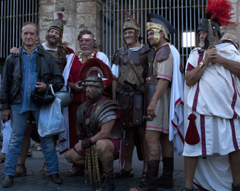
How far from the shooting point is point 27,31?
4047 millimetres

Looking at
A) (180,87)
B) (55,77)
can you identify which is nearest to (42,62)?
(55,77)

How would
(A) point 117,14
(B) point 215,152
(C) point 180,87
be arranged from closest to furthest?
(B) point 215,152 < (C) point 180,87 < (A) point 117,14

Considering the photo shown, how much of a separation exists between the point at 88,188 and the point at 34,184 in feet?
2.28

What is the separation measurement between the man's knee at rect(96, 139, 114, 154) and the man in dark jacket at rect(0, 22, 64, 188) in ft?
2.34

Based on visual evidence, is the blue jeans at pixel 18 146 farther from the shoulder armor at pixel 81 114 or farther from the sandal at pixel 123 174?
the sandal at pixel 123 174

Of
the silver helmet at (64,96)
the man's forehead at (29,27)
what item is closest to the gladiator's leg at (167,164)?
the silver helmet at (64,96)

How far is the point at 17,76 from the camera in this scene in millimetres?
3912

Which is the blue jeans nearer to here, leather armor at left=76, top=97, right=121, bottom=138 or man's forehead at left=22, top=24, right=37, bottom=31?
leather armor at left=76, top=97, right=121, bottom=138

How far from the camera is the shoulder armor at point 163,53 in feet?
12.1

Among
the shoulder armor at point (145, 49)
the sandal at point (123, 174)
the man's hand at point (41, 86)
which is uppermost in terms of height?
the shoulder armor at point (145, 49)

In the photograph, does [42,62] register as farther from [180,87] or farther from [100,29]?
[100,29]

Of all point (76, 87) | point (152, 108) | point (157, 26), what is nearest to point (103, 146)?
point (152, 108)

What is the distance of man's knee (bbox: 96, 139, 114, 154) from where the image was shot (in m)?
3.63

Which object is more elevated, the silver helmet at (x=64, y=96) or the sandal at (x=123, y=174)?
the silver helmet at (x=64, y=96)
